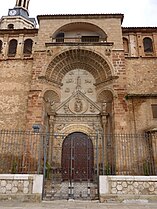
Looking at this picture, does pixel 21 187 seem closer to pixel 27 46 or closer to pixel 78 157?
pixel 78 157

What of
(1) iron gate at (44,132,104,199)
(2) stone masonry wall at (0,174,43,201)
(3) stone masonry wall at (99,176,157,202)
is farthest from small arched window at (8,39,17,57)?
(3) stone masonry wall at (99,176,157,202)

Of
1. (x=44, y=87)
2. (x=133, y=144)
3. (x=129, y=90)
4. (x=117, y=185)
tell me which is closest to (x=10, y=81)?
(x=44, y=87)

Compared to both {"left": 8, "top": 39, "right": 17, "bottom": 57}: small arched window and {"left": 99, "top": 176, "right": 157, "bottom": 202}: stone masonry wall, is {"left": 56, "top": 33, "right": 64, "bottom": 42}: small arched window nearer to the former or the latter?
{"left": 8, "top": 39, "right": 17, "bottom": 57}: small arched window

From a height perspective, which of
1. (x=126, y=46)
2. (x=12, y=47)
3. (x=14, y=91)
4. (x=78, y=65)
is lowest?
(x=14, y=91)

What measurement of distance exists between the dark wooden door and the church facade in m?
0.05

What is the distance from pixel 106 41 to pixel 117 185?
891 cm

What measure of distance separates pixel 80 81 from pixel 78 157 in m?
4.66

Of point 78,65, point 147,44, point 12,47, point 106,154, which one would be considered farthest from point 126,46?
point 12,47

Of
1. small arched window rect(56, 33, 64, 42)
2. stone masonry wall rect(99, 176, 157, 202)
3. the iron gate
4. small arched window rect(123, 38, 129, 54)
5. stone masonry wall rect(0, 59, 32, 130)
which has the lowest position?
stone masonry wall rect(99, 176, 157, 202)

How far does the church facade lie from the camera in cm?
1055

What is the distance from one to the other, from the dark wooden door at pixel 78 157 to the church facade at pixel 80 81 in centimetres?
5

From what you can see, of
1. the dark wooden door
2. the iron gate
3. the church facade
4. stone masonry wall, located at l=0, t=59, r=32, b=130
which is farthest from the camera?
stone masonry wall, located at l=0, t=59, r=32, b=130

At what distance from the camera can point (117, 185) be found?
6.20 m

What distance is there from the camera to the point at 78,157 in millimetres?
10594
